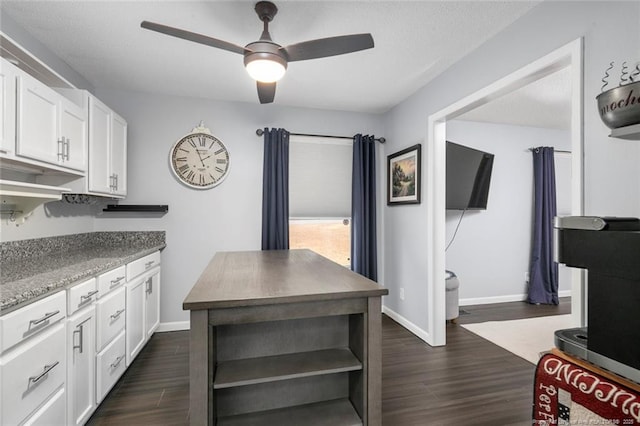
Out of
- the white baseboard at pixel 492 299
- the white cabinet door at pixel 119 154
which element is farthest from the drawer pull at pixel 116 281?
the white baseboard at pixel 492 299

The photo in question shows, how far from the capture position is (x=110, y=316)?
199cm

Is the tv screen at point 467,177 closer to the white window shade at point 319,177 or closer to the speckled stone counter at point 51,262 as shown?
the white window shade at point 319,177

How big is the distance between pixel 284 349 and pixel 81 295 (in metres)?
1.17

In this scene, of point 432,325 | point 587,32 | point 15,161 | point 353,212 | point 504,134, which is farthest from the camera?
point 504,134

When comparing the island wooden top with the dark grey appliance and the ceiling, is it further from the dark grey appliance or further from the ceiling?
the ceiling

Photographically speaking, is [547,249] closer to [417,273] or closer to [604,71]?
[417,273]

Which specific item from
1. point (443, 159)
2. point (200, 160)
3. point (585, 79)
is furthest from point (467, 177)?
point (200, 160)

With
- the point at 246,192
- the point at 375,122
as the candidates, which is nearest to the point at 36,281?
the point at 246,192

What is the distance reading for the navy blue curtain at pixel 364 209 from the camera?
144 inches

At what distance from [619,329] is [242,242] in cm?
315

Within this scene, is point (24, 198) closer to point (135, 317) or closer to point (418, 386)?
point (135, 317)

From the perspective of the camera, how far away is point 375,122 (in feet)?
12.8

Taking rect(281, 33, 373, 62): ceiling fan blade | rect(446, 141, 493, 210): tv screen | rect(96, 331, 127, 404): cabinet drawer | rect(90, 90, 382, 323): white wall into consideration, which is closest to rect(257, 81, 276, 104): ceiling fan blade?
rect(281, 33, 373, 62): ceiling fan blade

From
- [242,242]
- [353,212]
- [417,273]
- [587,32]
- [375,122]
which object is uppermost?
[375,122]
